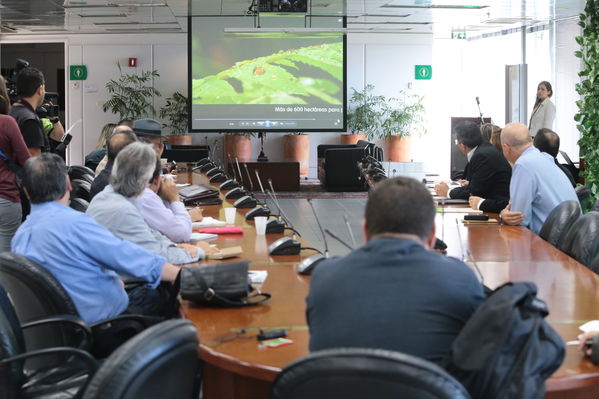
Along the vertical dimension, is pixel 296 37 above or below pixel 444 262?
above

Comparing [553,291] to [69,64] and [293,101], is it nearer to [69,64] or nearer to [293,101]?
[293,101]

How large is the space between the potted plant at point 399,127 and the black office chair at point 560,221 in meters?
12.7

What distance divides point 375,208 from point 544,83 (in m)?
11.9

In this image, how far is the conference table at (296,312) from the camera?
7.91ft

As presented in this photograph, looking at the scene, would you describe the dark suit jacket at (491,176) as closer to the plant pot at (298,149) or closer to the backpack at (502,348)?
the backpack at (502,348)

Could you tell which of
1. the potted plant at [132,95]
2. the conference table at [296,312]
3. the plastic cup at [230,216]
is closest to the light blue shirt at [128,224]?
the conference table at [296,312]

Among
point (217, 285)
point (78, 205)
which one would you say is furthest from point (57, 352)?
point (78, 205)

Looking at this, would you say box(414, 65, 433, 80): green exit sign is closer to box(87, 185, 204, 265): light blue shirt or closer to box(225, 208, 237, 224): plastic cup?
box(225, 208, 237, 224): plastic cup

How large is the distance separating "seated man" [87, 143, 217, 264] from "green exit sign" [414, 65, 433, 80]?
1476cm

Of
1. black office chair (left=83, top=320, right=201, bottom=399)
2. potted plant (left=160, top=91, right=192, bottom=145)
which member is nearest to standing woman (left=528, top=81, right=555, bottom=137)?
potted plant (left=160, top=91, right=192, bottom=145)

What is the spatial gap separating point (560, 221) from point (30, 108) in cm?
362

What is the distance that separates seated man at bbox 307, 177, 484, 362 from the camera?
2.09 metres

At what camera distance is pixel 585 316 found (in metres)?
2.98

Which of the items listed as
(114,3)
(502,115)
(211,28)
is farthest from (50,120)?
(502,115)
